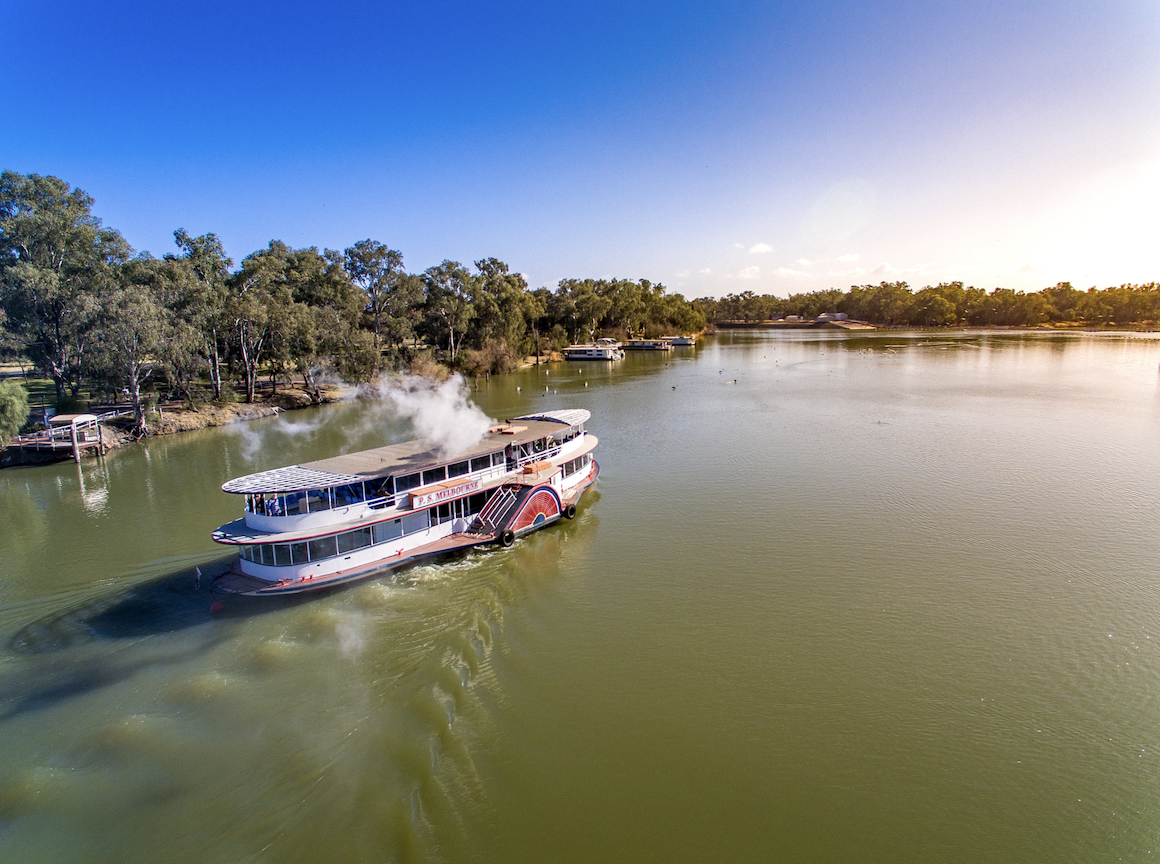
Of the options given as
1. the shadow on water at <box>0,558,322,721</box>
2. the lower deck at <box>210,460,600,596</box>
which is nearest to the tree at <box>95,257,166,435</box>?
the shadow on water at <box>0,558,322,721</box>

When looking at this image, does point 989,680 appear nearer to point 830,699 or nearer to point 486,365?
point 830,699

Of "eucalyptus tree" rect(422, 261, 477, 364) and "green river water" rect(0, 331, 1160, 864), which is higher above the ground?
"eucalyptus tree" rect(422, 261, 477, 364)

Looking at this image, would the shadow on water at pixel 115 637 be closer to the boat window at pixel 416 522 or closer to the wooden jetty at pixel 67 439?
the boat window at pixel 416 522

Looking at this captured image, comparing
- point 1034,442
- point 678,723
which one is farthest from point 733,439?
point 678,723

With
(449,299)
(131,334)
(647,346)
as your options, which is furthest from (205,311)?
(647,346)

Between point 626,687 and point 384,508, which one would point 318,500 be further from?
point 626,687

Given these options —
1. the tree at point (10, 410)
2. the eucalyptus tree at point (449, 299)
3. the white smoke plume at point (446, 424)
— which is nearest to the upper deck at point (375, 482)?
the white smoke plume at point (446, 424)

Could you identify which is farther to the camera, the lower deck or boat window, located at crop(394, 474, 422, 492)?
boat window, located at crop(394, 474, 422, 492)

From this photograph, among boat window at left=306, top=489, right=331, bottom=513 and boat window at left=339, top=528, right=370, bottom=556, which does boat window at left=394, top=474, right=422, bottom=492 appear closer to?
boat window at left=339, top=528, right=370, bottom=556
